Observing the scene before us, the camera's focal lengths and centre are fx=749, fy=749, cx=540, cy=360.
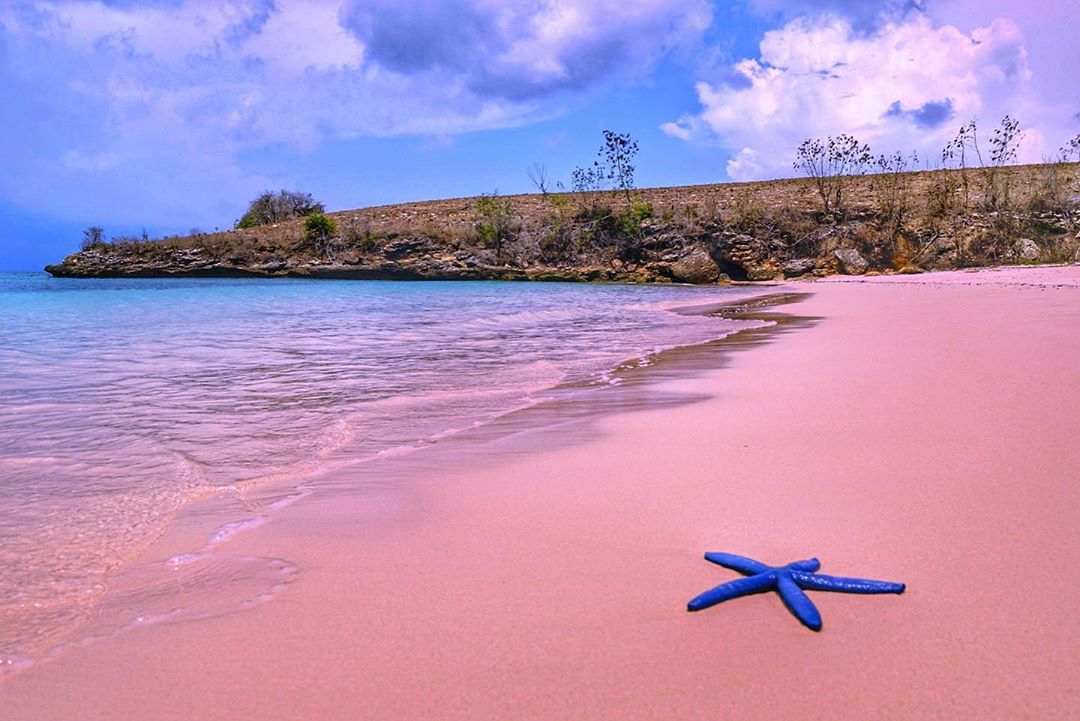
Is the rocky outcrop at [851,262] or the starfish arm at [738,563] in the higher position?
the rocky outcrop at [851,262]

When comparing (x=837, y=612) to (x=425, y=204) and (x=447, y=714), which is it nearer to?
(x=447, y=714)

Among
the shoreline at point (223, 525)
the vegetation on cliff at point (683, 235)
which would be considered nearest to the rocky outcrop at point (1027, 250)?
the vegetation on cliff at point (683, 235)

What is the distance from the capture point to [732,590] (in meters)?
2.23

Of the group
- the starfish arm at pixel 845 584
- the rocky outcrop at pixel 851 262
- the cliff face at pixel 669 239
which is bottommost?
the starfish arm at pixel 845 584

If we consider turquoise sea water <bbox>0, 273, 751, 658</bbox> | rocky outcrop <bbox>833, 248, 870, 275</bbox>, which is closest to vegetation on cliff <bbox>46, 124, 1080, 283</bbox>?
rocky outcrop <bbox>833, 248, 870, 275</bbox>

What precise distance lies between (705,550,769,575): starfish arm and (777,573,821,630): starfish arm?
95 millimetres

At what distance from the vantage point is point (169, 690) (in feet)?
6.23

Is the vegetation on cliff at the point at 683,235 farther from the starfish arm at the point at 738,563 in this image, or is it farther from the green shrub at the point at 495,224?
the starfish arm at the point at 738,563

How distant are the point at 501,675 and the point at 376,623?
1.59 ft

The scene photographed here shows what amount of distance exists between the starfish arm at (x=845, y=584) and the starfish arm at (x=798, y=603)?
0.04 meters

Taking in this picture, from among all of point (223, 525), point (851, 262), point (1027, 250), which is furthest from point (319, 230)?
point (223, 525)

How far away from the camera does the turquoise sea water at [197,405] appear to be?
9.81 ft

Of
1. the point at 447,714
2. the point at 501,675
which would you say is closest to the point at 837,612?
the point at 501,675

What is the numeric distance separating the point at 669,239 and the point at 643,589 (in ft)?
126
